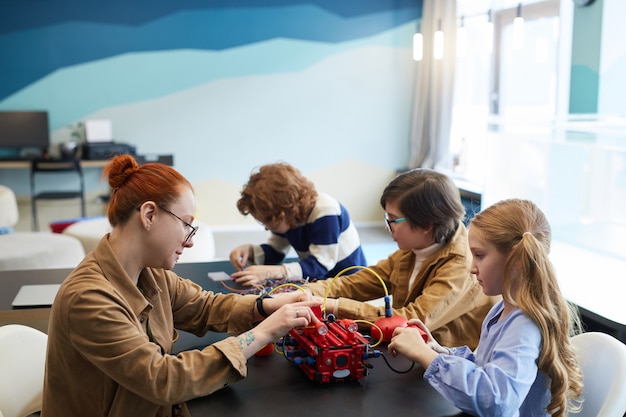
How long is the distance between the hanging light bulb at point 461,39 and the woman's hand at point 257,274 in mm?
4713

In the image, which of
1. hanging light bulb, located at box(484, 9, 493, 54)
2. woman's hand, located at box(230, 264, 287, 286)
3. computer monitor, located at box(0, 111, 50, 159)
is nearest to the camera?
woman's hand, located at box(230, 264, 287, 286)

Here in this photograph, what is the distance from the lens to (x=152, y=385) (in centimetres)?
144

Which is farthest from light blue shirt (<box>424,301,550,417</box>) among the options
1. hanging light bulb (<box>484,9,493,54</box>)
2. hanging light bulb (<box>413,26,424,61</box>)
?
hanging light bulb (<box>413,26,424,61</box>)

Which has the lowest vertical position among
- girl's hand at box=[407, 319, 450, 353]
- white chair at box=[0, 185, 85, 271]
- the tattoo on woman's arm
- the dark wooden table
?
Result: white chair at box=[0, 185, 85, 271]

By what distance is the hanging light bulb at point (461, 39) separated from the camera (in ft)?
22.2

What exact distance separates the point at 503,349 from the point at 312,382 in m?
0.45

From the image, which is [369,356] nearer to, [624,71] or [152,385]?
[152,385]

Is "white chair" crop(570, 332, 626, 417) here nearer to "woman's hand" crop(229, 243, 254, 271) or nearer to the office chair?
"woman's hand" crop(229, 243, 254, 271)

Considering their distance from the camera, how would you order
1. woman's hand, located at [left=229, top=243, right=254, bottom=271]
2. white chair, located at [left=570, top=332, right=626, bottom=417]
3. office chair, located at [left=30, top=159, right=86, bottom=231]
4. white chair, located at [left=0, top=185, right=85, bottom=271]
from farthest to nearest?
office chair, located at [left=30, top=159, right=86, bottom=231], white chair, located at [left=0, top=185, right=85, bottom=271], woman's hand, located at [left=229, top=243, right=254, bottom=271], white chair, located at [left=570, top=332, right=626, bottom=417]

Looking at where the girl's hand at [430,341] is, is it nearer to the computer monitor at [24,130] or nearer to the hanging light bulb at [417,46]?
the hanging light bulb at [417,46]

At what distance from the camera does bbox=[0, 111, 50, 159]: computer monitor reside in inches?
265

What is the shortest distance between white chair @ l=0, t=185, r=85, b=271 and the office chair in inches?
77.8

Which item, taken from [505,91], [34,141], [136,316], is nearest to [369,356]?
[136,316]

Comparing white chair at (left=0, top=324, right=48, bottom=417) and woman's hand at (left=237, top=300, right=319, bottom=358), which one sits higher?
woman's hand at (left=237, top=300, right=319, bottom=358)
